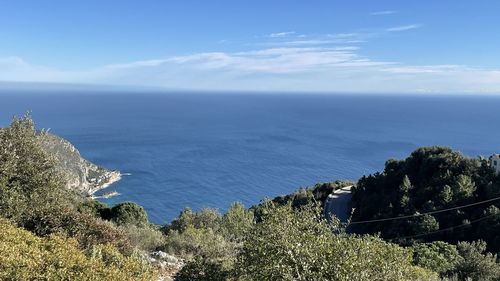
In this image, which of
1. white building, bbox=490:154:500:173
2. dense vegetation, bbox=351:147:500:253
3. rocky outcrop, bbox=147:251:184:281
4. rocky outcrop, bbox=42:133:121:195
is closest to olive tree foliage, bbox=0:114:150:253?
rocky outcrop, bbox=147:251:184:281

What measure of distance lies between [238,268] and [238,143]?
12012 cm

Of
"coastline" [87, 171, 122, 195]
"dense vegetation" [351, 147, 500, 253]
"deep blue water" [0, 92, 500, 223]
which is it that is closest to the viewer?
"dense vegetation" [351, 147, 500, 253]

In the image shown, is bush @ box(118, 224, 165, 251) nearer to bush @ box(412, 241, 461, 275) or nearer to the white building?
bush @ box(412, 241, 461, 275)

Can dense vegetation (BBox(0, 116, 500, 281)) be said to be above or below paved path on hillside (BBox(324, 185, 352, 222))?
above

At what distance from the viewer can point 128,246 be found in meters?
13.2

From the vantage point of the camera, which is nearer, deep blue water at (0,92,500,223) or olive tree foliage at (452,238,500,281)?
olive tree foliage at (452,238,500,281)

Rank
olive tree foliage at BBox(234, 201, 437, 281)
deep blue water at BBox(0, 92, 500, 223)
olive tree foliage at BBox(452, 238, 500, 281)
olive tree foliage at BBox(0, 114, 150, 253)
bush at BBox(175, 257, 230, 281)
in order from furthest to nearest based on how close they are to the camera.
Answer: deep blue water at BBox(0, 92, 500, 223)
olive tree foliage at BBox(452, 238, 500, 281)
olive tree foliage at BBox(0, 114, 150, 253)
bush at BBox(175, 257, 230, 281)
olive tree foliage at BBox(234, 201, 437, 281)

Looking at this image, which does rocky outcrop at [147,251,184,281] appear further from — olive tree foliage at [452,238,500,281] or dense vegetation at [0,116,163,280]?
olive tree foliage at [452,238,500,281]

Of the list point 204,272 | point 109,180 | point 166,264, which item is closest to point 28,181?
point 166,264

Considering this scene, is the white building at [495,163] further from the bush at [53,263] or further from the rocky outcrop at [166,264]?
the bush at [53,263]

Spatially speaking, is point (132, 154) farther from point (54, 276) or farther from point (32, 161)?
point (54, 276)

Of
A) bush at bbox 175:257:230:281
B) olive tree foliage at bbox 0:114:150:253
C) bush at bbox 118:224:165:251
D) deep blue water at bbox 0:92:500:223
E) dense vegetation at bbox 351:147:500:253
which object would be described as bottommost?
deep blue water at bbox 0:92:500:223

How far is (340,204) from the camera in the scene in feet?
176

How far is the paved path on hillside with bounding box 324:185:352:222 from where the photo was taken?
49.3 meters
